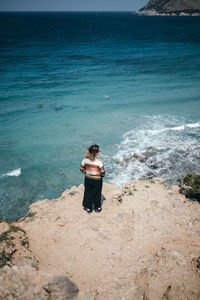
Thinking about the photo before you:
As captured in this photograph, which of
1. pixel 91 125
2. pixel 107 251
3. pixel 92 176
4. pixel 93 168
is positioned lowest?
pixel 91 125

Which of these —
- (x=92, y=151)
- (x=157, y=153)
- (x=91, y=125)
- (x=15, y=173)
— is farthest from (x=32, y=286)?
(x=91, y=125)

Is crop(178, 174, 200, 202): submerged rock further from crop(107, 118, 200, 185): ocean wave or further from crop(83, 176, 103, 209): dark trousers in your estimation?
crop(83, 176, 103, 209): dark trousers

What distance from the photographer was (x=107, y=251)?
4.98m

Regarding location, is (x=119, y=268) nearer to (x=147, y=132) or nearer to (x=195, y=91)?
(x=147, y=132)

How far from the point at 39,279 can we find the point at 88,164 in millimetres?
2915

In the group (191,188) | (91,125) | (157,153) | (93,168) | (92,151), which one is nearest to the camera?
(92,151)

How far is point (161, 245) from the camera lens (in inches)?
203

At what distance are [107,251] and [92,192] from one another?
1.68 m

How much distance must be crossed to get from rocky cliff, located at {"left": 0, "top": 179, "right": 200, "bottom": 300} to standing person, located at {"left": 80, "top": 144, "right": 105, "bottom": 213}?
42 centimetres

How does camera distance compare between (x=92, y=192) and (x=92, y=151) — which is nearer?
(x=92, y=151)

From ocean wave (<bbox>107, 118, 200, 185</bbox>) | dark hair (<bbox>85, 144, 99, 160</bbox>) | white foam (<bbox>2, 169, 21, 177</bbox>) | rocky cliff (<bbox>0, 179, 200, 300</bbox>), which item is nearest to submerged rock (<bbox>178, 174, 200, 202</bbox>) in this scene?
rocky cliff (<bbox>0, 179, 200, 300</bbox>)

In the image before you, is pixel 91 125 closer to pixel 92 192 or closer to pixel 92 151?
pixel 92 192

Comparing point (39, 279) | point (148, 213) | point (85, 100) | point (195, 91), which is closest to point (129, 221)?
point (148, 213)

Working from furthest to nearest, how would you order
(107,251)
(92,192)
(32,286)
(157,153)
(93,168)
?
(157,153)
(92,192)
(93,168)
(107,251)
(32,286)
